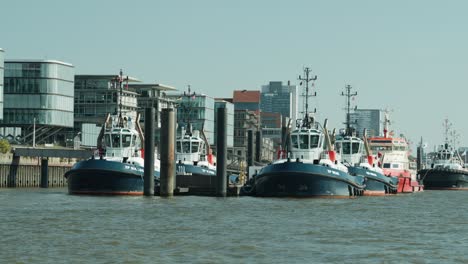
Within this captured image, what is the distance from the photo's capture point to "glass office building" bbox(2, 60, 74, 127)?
16362cm

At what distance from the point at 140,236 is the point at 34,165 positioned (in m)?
72.6

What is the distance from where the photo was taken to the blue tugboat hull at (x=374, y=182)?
99000mm

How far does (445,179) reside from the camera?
494 feet

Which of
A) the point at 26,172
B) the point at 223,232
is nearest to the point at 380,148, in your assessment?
the point at 26,172

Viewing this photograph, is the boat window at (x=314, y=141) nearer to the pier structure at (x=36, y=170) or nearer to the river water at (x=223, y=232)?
the river water at (x=223, y=232)

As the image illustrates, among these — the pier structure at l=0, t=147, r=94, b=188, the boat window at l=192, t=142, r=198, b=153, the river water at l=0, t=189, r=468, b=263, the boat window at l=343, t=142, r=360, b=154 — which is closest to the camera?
the river water at l=0, t=189, r=468, b=263

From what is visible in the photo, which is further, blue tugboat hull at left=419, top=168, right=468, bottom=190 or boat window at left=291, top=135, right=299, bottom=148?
blue tugboat hull at left=419, top=168, right=468, bottom=190

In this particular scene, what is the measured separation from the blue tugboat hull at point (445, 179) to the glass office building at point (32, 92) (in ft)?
170

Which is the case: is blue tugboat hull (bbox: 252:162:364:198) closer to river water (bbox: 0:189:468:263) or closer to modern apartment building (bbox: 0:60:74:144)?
river water (bbox: 0:189:468:263)

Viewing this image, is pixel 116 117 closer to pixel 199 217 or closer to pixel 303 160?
pixel 303 160

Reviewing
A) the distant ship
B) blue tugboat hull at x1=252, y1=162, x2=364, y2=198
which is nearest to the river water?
blue tugboat hull at x1=252, y1=162, x2=364, y2=198

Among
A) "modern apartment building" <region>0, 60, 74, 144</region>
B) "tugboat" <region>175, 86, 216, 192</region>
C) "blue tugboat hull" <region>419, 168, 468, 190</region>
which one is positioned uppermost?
"modern apartment building" <region>0, 60, 74, 144</region>

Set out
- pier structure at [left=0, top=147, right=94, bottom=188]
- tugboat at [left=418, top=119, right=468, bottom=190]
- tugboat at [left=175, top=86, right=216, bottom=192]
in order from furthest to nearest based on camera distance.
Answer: tugboat at [left=418, top=119, right=468, bottom=190]
pier structure at [left=0, top=147, right=94, bottom=188]
tugboat at [left=175, top=86, right=216, bottom=192]

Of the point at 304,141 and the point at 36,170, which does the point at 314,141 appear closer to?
the point at 304,141
